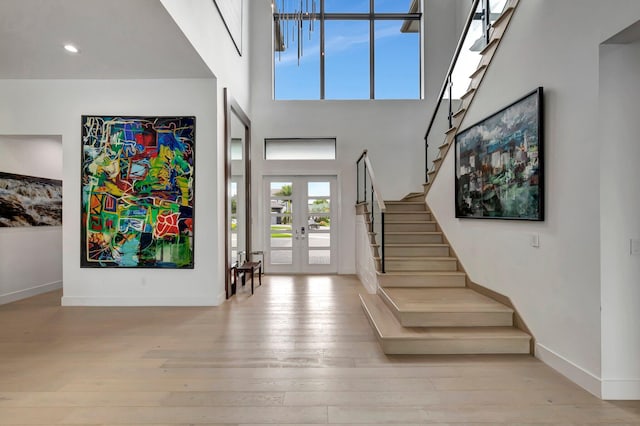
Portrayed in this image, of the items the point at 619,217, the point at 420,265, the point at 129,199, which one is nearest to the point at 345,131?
the point at 420,265

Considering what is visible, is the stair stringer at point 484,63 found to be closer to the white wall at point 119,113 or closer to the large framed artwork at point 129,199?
the white wall at point 119,113

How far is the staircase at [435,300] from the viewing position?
121 inches

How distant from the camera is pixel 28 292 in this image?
17.0ft

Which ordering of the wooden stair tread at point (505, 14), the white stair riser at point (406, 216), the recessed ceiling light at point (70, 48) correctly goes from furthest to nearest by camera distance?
the white stair riser at point (406, 216) → the recessed ceiling light at point (70, 48) → the wooden stair tread at point (505, 14)

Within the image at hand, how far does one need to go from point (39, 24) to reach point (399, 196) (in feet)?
20.2

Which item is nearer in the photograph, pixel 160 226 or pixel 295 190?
pixel 160 226

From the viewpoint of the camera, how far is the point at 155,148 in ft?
15.4

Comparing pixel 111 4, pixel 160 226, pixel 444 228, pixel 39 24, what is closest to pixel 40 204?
pixel 160 226

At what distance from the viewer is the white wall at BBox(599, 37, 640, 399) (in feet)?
7.54

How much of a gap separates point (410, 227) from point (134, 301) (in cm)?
432

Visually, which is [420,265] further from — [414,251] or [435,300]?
[435,300]

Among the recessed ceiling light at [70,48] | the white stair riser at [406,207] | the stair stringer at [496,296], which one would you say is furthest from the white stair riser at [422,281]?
the recessed ceiling light at [70,48]

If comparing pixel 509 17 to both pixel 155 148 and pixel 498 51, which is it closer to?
pixel 498 51

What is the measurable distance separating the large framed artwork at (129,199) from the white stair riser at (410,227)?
10.2ft
